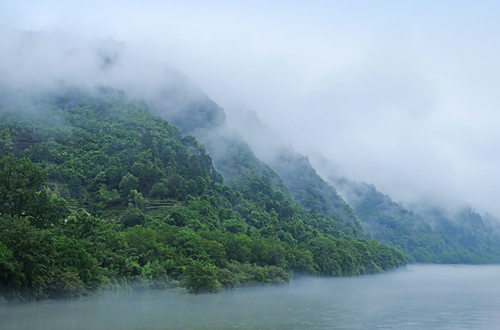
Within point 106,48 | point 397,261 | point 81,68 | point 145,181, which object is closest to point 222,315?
point 145,181

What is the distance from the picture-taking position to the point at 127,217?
72.7m

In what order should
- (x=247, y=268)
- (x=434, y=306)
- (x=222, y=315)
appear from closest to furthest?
1. (x=222, y=315)
2. (x=434, y=306)
3. (x=247, y=268)

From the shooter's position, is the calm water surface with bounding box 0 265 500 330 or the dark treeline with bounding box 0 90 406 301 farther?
the dark treeline with bounding box 0 90 406 301

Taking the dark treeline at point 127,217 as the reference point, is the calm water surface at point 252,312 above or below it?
below

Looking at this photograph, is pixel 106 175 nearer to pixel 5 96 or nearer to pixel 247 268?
pixel 247 268

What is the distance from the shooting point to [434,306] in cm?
4294

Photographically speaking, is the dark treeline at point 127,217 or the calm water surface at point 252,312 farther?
the dark treeline at point 127,217

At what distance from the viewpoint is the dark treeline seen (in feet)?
134

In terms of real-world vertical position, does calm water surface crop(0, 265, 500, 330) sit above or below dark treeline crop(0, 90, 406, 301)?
below

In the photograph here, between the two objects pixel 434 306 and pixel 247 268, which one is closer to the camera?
pixel 434 306

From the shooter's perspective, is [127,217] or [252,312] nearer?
[252,312]

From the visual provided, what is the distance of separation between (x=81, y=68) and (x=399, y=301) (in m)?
154

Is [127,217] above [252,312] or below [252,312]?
above

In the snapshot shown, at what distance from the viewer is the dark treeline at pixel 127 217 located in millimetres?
40812
